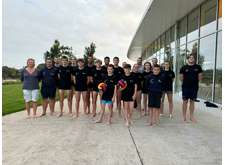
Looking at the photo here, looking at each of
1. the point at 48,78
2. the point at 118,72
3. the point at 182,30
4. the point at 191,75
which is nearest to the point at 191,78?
the point at 191,75

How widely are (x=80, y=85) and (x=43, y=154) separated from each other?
3744mm

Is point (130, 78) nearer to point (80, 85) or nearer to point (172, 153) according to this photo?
point (80, 85)

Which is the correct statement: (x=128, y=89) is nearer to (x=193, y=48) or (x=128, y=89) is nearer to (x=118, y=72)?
(x=118, y=72)

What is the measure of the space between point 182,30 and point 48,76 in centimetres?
880

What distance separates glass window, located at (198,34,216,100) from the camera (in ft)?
34.1

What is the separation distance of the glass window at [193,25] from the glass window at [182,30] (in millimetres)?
799

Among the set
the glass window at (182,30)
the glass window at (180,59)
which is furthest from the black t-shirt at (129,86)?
the glass window at (182,30)

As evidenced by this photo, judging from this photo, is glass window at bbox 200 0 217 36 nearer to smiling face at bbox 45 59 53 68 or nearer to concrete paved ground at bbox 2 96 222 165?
concrete paved ground at bbox 2 96 222 165

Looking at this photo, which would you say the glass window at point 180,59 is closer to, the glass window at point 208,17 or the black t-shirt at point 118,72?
the glass window at point 208,17

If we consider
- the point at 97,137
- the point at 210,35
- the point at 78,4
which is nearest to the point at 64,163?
the point at 97,137

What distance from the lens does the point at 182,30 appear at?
15.1 m

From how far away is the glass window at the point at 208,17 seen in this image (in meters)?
10.6

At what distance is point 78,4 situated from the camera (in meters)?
18.8

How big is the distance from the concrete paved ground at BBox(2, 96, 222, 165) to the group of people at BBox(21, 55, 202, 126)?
0.54 m
